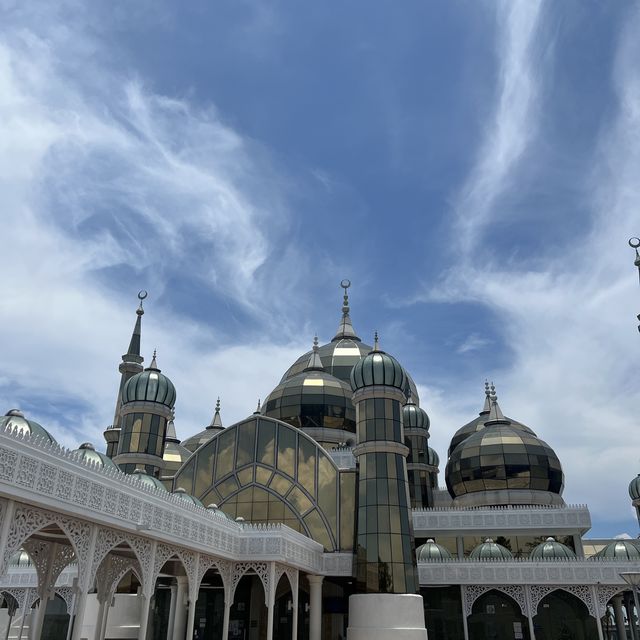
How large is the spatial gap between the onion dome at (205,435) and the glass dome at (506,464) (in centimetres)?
2621

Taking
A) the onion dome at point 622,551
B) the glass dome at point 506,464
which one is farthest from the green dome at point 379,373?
the onion dome at point 622,551

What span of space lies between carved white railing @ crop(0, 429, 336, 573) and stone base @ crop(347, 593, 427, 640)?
464 centimetres

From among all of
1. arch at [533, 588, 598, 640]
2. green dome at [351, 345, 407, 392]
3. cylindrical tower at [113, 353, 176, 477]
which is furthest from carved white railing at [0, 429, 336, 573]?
arch at [533, 588, 598, 640]

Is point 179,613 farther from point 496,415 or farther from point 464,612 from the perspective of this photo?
point 496,415

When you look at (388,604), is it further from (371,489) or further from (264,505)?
(264,505)

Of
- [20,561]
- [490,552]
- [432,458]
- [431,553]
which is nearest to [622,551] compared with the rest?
[490,552]

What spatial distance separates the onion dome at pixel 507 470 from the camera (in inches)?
1623

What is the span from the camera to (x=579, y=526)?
37500 mm

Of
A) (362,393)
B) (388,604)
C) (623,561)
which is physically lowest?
(388,604)

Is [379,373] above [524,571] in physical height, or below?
above

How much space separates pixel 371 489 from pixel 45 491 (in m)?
20.0

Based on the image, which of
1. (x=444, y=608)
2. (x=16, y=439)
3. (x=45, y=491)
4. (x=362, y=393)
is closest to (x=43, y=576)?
(x=45, y=491)

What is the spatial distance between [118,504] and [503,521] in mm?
27822

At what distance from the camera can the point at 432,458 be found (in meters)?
50.9
